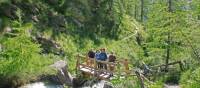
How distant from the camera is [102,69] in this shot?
24.3 metres

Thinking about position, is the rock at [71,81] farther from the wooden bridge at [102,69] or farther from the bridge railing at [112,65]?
the bridge railing at [112,65]

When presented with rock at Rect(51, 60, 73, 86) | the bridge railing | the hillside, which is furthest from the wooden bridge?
the hillside

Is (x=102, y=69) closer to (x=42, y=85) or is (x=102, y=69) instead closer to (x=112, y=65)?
(x=112, y=65)

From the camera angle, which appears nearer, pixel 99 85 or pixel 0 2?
pixel 99 85

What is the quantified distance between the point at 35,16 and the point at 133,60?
9.76m

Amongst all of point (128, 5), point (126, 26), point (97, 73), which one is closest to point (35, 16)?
point (97, 73)

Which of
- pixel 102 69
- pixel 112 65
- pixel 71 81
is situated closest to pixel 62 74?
pixel 71 81

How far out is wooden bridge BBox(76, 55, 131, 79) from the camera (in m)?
23.6

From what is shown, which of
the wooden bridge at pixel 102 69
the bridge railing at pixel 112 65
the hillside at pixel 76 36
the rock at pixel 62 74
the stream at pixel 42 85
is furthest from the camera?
the rock at pixel 62 74

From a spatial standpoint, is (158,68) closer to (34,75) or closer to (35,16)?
(35,16)

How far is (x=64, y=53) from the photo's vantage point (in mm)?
31875

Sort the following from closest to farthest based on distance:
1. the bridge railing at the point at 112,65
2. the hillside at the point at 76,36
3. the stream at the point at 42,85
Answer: the hillside at the point at 76,36
the stream at the point at 42,85
the bridge railing at the point at 112,65

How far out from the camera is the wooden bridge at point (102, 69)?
2358cm

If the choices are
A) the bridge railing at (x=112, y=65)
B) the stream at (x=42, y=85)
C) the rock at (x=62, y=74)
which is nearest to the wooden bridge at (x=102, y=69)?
→ the bridge railing at (x=112, y=65)
